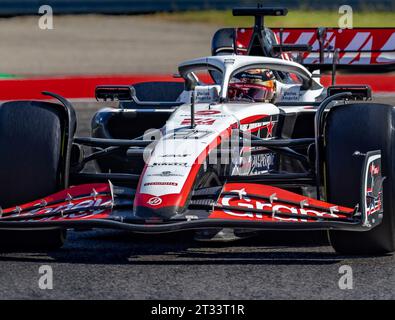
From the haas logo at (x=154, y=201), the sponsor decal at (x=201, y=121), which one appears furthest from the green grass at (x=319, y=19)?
the haas logo at (x=154, y=201)

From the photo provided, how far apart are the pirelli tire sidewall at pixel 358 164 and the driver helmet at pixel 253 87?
5.78 ft

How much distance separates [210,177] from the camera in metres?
6.58

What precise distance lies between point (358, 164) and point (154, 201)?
3.83 feet

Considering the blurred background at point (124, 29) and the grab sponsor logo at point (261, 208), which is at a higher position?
the blurred background at point (124, 29)

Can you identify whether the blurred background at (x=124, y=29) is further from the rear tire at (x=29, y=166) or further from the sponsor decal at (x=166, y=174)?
the sponsor decal at (x=166, y=174)

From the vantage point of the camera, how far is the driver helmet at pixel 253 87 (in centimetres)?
816

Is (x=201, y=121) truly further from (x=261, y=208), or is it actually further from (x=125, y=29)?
(x=125, y=29)

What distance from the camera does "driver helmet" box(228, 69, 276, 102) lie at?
816cm

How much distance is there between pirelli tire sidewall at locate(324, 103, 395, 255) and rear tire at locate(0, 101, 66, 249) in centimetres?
158

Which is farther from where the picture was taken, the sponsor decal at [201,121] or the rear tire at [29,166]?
the sponsor decal at [201,121]

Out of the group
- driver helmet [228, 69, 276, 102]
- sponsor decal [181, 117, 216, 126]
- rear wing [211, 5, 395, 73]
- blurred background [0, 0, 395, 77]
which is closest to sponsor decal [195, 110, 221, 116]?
sponsor decal [181, 117, 216, 126]

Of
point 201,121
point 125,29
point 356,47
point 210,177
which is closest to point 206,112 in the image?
point 201,121

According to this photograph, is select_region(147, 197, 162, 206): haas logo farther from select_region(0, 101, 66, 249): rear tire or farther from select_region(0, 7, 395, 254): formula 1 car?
select_region(0, 101, 66, 249): rear tire
